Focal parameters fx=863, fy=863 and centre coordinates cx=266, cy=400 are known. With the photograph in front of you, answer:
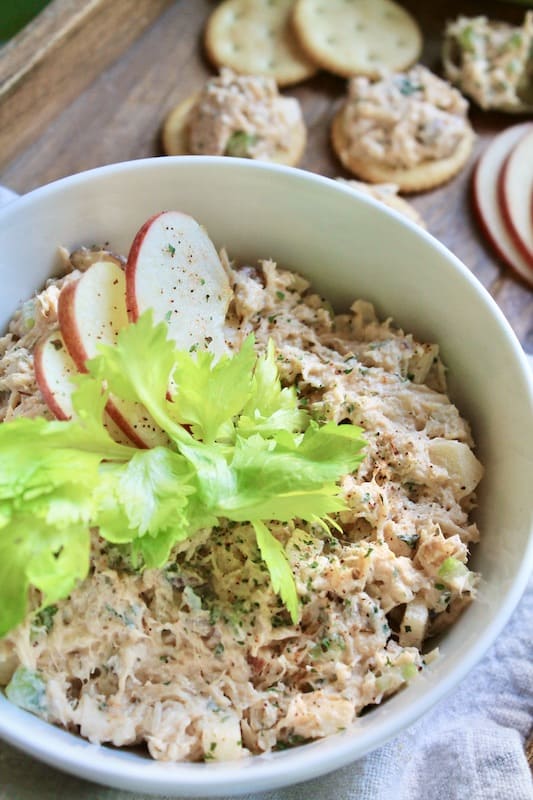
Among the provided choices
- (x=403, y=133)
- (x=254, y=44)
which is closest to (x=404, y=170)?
(x=403, y=133)

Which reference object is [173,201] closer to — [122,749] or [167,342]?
[167,342]

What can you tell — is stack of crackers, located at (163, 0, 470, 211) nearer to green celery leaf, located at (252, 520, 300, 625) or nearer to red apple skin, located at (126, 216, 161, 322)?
red apple skin, located at (126, 216, 161, 322)

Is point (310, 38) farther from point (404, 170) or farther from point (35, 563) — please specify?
point (35, 563)

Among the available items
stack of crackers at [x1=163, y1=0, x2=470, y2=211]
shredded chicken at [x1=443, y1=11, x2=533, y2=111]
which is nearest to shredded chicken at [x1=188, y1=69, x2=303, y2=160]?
stack of crackers at [x1=163, y1=0, x2=470, y2=211]

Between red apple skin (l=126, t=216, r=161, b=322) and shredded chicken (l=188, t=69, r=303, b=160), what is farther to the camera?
shredded chicken (l=188, t=69, r=303, b=160)

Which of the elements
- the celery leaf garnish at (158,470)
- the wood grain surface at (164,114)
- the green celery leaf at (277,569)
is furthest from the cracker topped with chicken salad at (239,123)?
the green celery leaf at (277,569)

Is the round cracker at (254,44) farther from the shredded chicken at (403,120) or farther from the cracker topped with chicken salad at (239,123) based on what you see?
the shredded chicken at (403,120)

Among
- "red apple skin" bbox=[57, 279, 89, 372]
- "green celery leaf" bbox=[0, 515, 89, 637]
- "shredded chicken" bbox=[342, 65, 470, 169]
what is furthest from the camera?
A: "shredded chicken" bbox=[342, 65, 470, 169]

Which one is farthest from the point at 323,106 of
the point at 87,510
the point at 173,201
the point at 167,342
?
the point at 87,510
